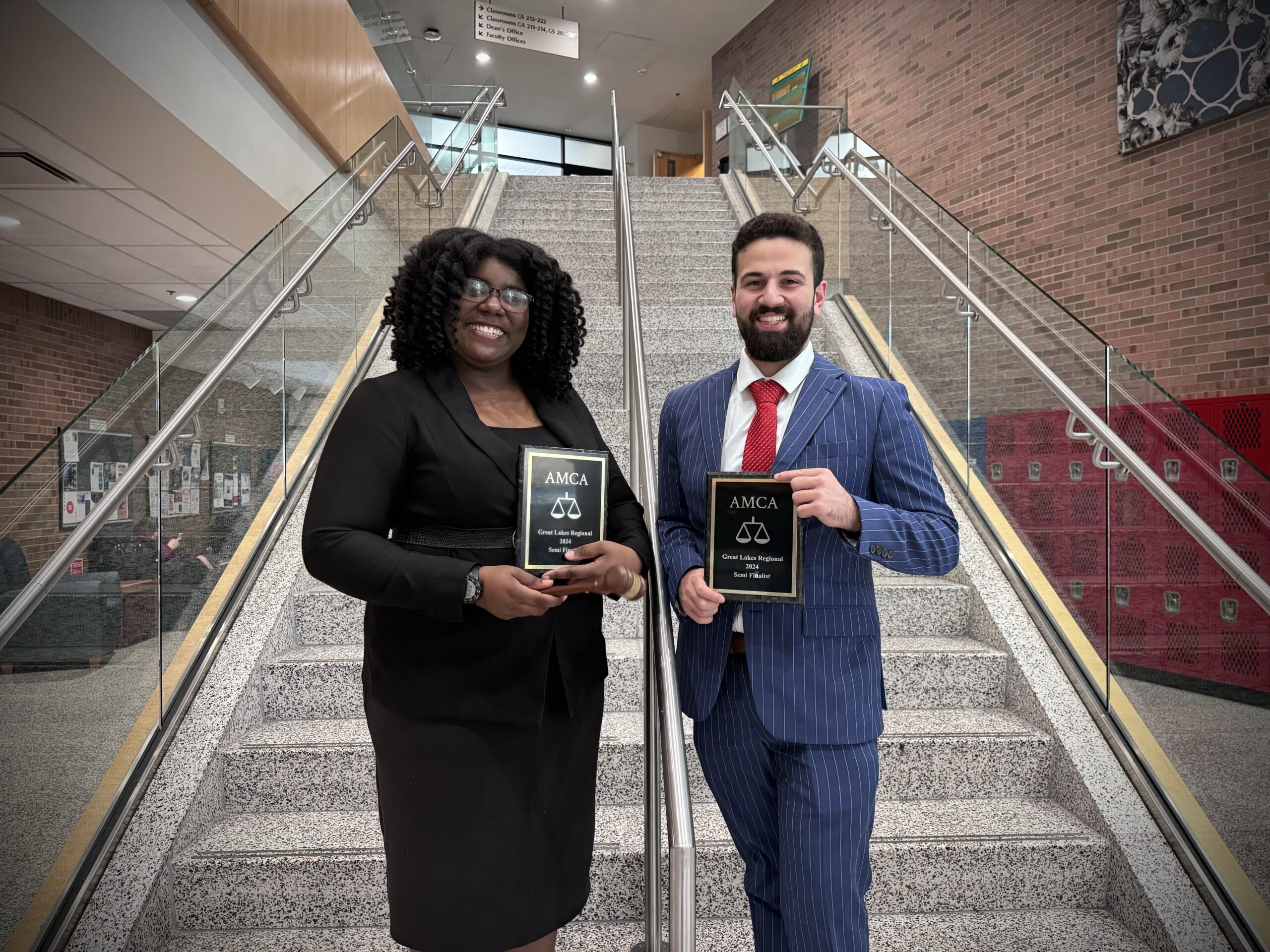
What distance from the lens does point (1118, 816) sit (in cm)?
224

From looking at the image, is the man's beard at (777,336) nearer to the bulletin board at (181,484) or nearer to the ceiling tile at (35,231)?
the bulletin board at (181,484)

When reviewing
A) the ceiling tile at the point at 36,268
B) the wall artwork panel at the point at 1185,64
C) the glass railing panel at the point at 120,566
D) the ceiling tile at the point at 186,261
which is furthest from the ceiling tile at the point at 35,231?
the wall artwork panel at the point at 1185,64

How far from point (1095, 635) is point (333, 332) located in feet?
10.7

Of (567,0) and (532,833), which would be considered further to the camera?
(567,0)

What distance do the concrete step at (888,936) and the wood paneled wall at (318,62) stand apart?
4920mm

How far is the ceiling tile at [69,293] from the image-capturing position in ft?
26.5

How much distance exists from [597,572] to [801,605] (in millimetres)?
357

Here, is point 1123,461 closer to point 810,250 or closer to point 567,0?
point 810,250

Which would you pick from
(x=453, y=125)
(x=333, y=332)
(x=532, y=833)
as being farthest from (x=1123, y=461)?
(x=453, y=125)

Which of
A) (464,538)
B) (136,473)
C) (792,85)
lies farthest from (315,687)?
(792,85)

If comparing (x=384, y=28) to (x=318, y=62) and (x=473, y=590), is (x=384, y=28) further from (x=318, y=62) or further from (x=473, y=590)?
(x=473, y=590)

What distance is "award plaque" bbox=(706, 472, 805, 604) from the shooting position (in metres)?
1.36

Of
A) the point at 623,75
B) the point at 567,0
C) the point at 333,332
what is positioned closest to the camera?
the point at 333,332

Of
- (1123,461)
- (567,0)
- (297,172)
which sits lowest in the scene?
(1123,461)
